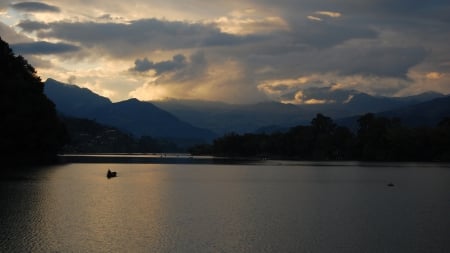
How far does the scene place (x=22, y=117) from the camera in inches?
4323

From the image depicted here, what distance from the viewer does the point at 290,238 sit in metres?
35.8

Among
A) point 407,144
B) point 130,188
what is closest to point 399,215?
point 130,188

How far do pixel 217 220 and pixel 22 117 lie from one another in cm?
7832

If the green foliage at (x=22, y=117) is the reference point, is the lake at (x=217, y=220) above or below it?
below

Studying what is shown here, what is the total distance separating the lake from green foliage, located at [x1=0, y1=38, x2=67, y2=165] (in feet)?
136

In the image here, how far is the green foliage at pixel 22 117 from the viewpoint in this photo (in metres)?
108

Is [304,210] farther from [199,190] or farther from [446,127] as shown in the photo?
[446,127]

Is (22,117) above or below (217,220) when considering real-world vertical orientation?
above

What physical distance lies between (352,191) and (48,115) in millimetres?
85598

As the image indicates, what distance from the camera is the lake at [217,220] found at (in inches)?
1307

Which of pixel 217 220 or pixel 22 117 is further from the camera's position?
pixel 22 117

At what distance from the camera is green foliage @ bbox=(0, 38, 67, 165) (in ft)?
353

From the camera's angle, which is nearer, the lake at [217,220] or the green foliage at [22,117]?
the lake at [217,220]

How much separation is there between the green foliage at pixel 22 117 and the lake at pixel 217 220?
4140cm
